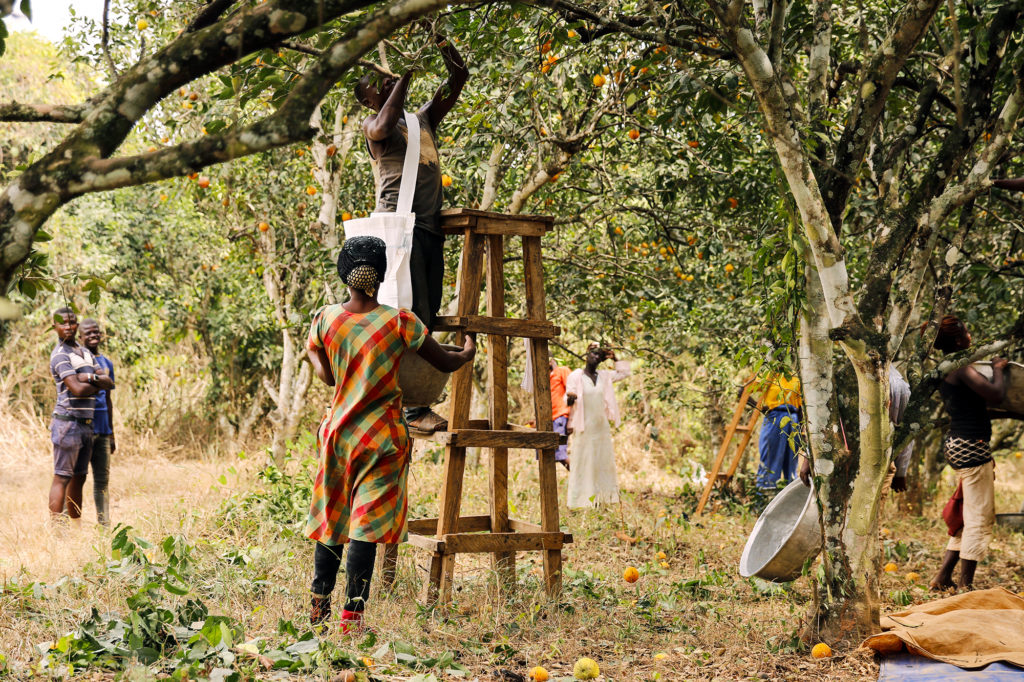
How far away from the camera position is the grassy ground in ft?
11.8

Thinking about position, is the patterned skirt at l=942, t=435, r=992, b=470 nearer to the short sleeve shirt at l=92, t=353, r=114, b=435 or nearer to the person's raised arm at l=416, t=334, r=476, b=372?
the person's raised arm at l=416, t=334, r=476, b=372

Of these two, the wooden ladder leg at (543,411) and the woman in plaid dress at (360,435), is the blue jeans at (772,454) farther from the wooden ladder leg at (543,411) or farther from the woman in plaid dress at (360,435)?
the woman in plaid dress at (360,435)

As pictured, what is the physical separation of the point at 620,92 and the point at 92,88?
8.67 m

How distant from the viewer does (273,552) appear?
17.2ft

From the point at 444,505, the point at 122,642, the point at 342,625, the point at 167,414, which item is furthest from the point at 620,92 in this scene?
the point at 167,414

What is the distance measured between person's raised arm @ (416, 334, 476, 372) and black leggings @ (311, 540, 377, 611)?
88 centimetres

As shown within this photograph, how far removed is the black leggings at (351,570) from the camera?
4031mm

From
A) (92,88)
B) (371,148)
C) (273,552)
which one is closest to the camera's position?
(371,148)

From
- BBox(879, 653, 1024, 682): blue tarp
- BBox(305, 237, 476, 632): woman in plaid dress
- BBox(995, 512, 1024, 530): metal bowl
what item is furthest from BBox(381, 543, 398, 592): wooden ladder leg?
BBox(995, 512, 1024, 530): metal bowl

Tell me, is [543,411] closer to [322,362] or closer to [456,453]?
[456,453]

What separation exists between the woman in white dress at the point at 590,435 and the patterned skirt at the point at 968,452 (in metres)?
3.90

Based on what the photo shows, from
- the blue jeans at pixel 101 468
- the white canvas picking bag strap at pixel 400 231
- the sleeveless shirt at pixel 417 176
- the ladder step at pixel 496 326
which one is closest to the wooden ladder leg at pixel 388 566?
the ladder step at pixel 496 326

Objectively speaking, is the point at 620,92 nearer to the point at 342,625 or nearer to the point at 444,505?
the point at 444,505

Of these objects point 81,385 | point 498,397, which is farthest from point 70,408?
point 498,397
